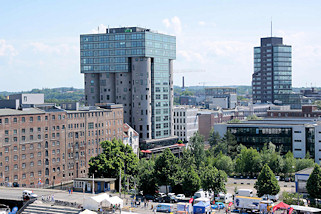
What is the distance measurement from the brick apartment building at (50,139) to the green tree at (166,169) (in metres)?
31.1

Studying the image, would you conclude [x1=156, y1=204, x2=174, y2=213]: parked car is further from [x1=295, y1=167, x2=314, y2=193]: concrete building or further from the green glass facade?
the green glass facade

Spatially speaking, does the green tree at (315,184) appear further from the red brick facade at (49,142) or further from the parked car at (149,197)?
the red brick facade at (49,142)

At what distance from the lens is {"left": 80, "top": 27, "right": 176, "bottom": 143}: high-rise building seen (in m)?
189

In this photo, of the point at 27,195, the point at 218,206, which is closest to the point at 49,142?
the point at 27,195

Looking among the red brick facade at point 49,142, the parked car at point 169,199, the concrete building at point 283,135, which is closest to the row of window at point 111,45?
the red brick facade at point 49,142

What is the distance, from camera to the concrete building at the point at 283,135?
161 meters

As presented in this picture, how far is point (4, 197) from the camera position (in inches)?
3777

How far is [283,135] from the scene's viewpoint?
6683 inches

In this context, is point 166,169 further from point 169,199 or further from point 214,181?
point 214,181

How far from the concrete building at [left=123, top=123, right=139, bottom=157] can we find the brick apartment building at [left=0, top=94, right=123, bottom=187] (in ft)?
28.0

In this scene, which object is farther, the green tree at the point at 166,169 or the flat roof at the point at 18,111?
the flat roof at the point at 18,111

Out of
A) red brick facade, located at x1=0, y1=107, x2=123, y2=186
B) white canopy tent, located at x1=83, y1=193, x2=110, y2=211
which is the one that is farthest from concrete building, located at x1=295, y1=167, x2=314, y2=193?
red brick facade, located at x1=0, y1=107, x2=123, y2=186

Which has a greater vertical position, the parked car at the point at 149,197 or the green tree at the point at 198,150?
the green tree at the point at 198,150

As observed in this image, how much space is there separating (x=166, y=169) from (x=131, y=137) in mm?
74627
